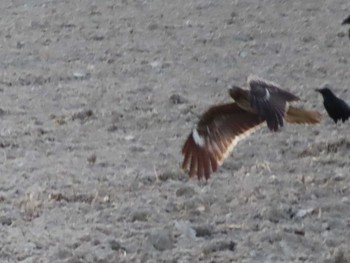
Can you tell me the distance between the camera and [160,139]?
8.40 metres

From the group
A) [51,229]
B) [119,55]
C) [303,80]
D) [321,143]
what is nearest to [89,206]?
[51,229]

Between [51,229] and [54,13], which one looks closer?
[51,229]

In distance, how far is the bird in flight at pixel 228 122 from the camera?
6.23m

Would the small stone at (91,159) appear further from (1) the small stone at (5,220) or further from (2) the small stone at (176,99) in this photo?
(2) the small stone at (176,99)

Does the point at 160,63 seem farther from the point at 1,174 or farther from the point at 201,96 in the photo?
the point at 1,174

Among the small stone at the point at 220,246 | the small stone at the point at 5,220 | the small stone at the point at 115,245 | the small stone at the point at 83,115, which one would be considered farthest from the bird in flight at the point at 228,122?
the small stone at the point at 83,115

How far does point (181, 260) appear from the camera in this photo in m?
5.72

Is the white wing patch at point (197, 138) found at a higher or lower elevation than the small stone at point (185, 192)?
higher

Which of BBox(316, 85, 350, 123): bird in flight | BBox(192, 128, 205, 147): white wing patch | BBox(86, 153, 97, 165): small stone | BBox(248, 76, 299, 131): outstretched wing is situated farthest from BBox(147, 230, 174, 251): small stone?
BBox(316, 85, 350, 123): bird in flight

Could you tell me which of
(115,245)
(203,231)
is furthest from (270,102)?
(115,245)

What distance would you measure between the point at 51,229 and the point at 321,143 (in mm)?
2307

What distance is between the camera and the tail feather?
6.57 m

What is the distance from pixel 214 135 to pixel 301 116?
52 centimetres

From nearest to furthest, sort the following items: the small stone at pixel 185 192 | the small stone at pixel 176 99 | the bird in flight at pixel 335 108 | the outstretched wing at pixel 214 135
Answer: the outstretched wing at pixel 214 135 < the small stone at pixel 185 192 < the bird in flight at pixel 335 108 < the small stone at pixel 176 99
